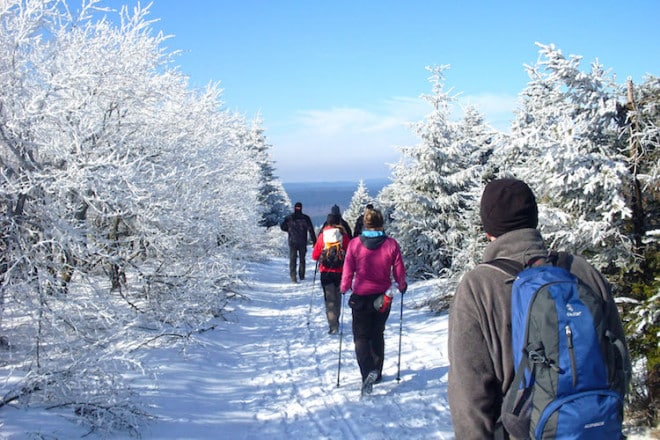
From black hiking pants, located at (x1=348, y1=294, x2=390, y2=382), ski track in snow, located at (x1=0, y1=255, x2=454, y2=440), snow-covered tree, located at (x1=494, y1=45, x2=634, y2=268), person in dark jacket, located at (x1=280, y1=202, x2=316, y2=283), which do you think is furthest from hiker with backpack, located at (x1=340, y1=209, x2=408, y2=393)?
person in dark jacket, located at (x1=280, y1=202, x2=316, y2=283)

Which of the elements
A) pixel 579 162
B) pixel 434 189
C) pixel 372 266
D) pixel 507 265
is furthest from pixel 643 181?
pixel 434 189

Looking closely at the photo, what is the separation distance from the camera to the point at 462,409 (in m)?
2.13

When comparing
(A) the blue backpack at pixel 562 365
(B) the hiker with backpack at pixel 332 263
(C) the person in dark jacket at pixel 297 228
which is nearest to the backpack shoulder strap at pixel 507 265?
(A) the blue backpack at pixel 562 365

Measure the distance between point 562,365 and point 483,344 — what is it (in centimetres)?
34

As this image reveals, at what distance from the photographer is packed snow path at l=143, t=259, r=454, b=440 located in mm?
5109

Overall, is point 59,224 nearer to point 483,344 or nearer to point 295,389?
point 295,389

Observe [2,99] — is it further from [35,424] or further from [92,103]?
[35,424]

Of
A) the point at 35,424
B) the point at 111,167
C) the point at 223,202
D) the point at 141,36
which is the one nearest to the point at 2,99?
the point at 111,167

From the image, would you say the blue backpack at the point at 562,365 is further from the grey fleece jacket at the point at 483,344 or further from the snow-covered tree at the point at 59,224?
the snow-covered tree at the point at 59,224

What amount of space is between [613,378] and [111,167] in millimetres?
4587

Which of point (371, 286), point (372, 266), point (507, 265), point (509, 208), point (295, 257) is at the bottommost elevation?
point (295, 257)

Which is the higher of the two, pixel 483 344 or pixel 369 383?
pixel 483 344

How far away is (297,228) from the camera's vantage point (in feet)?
51.1

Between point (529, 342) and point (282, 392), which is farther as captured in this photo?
point (282, 392)
